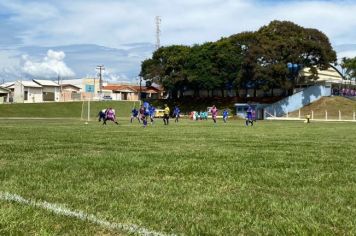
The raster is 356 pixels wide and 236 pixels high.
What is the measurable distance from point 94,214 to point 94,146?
1050cm

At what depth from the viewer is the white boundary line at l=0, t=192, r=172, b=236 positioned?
5777 mm

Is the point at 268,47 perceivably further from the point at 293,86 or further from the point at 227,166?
the point at 227,166

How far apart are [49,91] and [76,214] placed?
444 feet

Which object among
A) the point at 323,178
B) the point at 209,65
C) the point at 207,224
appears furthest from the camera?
the point at 209,65

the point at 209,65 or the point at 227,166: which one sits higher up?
the point at 209,65

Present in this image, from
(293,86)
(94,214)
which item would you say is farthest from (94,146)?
(293,86)

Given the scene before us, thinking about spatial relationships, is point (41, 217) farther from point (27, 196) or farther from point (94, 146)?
point (94, 146)

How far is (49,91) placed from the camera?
452 feet

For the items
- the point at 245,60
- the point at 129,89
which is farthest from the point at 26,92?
the point at 245,60

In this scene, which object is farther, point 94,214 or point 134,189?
point 134,189

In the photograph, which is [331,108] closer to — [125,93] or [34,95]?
[125,93]

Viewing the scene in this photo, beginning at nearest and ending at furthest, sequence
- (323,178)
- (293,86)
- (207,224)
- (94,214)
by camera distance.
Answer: (207,224), (94,214), (323,178), (293,86)

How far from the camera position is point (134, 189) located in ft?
27.5

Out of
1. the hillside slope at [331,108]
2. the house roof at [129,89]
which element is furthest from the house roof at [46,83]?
the hillside slope at [331,108]
